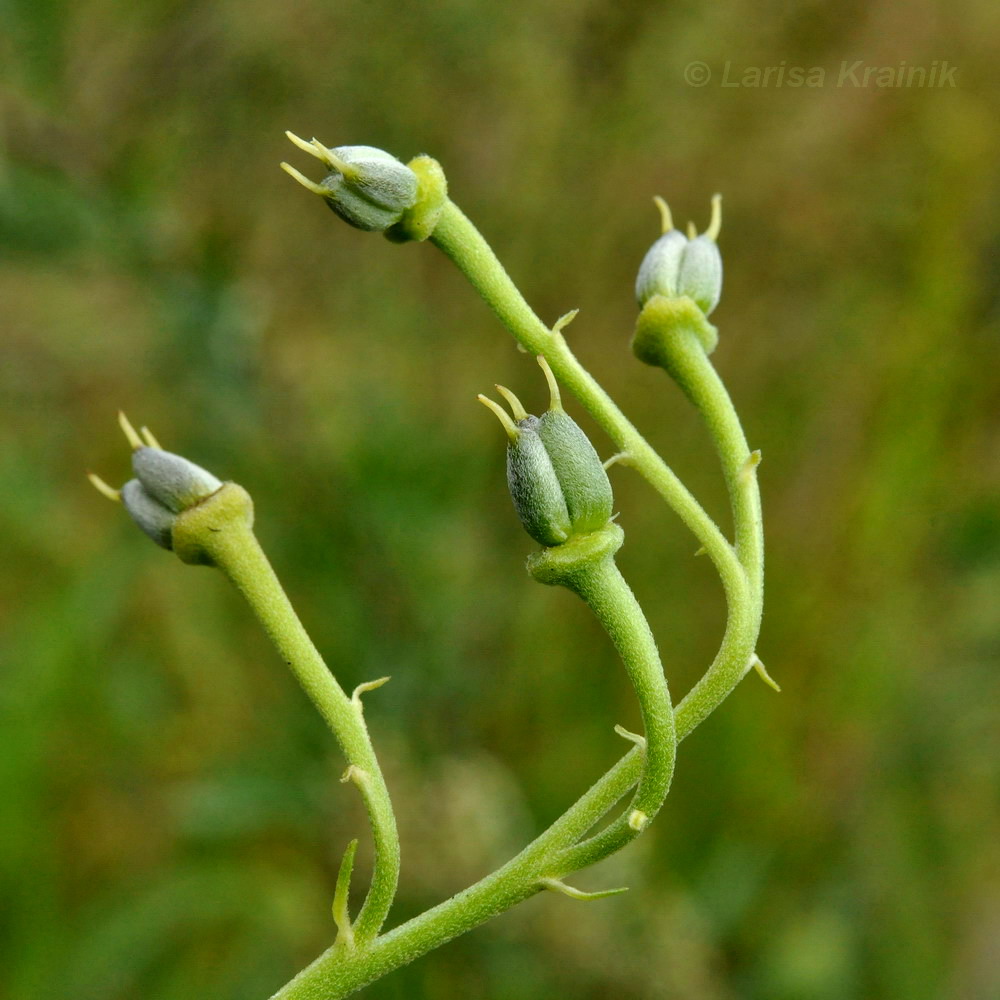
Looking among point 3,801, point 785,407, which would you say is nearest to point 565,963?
point 3,801

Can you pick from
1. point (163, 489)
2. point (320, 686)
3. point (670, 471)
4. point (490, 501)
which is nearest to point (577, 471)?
point (670, 471)

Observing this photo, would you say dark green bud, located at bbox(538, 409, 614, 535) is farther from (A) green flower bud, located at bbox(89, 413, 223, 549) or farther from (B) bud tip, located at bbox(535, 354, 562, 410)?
(A) green flower bud, located at bbox(89, 413, 223, 549)

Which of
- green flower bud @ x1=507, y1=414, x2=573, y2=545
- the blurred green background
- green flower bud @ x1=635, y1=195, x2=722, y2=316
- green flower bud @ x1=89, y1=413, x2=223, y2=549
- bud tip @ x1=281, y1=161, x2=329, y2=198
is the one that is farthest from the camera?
the blurred green background

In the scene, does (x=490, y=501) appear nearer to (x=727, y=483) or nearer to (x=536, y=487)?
(x=727, y=483)

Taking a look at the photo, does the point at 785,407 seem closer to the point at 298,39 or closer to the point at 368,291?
the point at 368,291

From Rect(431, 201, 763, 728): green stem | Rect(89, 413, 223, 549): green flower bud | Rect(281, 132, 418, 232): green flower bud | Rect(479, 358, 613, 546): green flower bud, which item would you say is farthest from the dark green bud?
Rect(89, 413, 223, 549): green flower bud

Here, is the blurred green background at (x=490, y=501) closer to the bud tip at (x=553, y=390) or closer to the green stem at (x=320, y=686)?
the green stem at (x=320, y=686)
